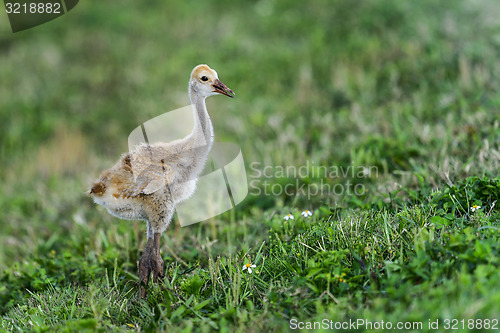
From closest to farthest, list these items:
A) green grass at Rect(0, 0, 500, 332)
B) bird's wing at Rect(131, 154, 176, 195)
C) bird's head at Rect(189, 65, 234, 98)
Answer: green grass at Rect(0, 0, 500, 332)
bird's wing at Rect(131, 154, 176, 195)
bird's head at Rect(189, 65, 234, 98)

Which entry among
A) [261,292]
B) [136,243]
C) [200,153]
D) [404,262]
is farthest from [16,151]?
[404,262]

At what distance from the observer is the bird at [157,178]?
3.60 meters

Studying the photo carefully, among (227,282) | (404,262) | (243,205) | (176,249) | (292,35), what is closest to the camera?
(404,262)

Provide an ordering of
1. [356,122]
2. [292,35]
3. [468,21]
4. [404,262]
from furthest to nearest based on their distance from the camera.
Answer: [292,35] < [468,21] < [356,122] < [404,262]

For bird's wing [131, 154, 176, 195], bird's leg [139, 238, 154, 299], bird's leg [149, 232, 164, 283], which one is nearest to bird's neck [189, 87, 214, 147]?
bird's wing [131, 154, 176, 195]

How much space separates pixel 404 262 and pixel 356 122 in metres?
3.75

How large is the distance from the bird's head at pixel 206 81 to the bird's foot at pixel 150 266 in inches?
51.0

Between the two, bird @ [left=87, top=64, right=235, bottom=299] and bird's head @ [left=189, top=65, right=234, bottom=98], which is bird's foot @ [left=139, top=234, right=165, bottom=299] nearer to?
bird @ [left=87, top=64, right=235, bottom=299]

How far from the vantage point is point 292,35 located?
10297mm

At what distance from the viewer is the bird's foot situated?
3.73m

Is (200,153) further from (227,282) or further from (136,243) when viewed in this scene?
(136,243)

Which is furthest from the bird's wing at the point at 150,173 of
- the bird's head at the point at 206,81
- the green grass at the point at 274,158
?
the green grass at the point at 274,158

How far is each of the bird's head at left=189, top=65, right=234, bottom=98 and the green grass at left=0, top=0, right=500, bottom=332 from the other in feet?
4.50

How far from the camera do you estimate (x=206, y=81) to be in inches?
147
